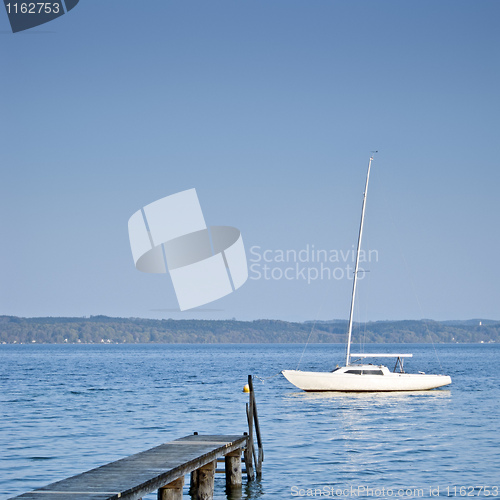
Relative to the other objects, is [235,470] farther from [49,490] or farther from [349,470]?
[49,490]

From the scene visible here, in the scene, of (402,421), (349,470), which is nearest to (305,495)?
(349,470)

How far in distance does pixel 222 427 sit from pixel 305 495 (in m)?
14.4

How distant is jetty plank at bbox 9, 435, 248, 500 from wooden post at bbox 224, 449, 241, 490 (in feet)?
2.81

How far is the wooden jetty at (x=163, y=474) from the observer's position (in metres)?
14.4

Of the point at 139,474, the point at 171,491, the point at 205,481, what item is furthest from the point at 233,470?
the point at 139,474

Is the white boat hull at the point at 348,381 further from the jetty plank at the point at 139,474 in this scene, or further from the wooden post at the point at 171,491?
the wooden post at the point at 171,491

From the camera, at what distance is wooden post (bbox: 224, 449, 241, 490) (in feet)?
70.1

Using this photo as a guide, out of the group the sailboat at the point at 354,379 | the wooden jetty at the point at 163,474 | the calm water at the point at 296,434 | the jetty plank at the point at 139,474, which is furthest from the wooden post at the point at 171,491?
the sailboat at the point at 354,379

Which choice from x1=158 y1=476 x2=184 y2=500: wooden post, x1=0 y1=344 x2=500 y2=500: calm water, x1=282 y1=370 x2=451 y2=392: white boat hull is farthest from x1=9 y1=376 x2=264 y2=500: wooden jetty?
x1=282 y1=370 x2=451 y2=392: white boat hull

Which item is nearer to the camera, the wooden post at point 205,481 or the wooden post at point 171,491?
the wooden post at point 171,491

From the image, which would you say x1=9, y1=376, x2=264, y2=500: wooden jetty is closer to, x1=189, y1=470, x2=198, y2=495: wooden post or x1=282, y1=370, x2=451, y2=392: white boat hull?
x1=189, y1=470, x2=198, y2=495: wooden post

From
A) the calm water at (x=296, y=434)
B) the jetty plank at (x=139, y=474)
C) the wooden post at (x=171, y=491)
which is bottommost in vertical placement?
the calm water at (x=296, y=434)

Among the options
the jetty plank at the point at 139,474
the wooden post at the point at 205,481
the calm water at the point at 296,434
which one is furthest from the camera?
the calm water at the point at 296,434

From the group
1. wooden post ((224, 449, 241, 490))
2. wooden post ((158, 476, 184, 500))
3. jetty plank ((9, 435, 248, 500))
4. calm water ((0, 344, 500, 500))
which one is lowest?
calm water ((0, 344, 500, 500))
